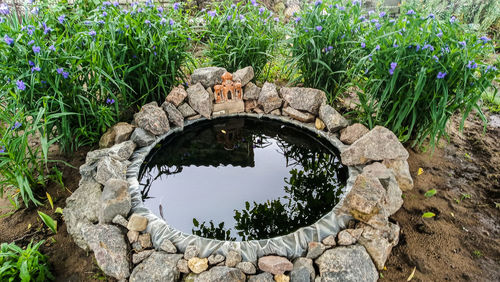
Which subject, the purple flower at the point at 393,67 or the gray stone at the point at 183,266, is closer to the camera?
the gray stone at the point at 183,266

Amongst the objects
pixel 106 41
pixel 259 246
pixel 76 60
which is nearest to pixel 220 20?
pixel 106 41

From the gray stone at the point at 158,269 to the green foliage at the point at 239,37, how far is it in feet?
6.26

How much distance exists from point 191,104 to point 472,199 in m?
2.40

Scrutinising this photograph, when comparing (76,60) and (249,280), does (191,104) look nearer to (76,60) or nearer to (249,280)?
(76,60)

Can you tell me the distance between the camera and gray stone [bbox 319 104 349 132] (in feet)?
8.30

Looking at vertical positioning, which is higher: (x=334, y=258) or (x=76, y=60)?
(x=76, y=60)

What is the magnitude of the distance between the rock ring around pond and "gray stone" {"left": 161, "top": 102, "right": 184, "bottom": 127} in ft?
1.47

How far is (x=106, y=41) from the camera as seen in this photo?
229 centimetres

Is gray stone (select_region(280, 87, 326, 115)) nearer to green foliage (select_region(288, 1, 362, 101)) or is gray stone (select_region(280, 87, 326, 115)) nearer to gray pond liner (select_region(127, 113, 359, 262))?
green foliage (select_region(288, 1, 362, 101))

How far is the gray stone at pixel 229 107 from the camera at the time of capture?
2.91 meters

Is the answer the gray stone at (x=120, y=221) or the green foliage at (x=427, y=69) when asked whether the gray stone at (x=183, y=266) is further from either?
the green foliage at (x=427, y=69)

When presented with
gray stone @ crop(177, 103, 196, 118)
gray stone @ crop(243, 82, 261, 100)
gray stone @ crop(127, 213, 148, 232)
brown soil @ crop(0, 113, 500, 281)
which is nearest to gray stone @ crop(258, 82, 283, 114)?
gray stone @ crop(243, 82, 261, 100)

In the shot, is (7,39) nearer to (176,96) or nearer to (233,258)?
(176,96)

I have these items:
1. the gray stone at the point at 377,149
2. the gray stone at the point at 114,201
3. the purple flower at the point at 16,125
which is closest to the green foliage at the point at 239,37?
the gray stone at the point at 377,149
